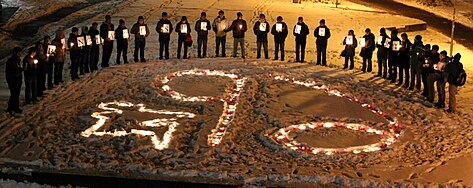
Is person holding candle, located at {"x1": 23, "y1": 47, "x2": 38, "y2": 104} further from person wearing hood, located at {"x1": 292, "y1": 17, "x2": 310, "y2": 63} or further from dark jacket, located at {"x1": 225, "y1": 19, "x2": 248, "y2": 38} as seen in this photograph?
person wearing hood, located at {"x1": 292, "y1": 17, "x2": 310, "y2": 63}

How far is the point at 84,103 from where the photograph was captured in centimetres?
1525

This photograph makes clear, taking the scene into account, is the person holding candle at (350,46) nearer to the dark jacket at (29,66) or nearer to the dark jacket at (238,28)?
the dark jacket at (238,28)

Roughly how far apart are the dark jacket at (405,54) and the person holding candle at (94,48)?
8.12 m

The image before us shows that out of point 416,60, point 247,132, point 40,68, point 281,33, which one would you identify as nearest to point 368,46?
point 416,60

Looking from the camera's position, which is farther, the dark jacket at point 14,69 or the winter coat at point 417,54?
the winter coat at point 417,54

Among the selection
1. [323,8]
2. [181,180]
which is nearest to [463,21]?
[323,8]

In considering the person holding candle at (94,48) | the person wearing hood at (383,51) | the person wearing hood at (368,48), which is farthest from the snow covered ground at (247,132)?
the person wearing hood at (368,48)

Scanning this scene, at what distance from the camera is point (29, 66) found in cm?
1471

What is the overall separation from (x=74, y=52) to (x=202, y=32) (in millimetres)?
4358

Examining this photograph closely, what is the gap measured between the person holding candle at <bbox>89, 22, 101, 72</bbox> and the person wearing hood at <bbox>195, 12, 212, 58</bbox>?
324 centimetres

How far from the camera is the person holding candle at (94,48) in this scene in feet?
58.5

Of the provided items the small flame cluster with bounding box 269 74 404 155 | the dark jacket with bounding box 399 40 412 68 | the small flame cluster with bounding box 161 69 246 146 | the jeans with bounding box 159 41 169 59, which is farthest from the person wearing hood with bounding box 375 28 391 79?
the jeans with bounding box 159 41 169 59

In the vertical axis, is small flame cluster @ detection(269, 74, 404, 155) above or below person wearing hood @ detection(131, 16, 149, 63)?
below

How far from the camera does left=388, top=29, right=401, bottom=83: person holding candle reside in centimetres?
1756
